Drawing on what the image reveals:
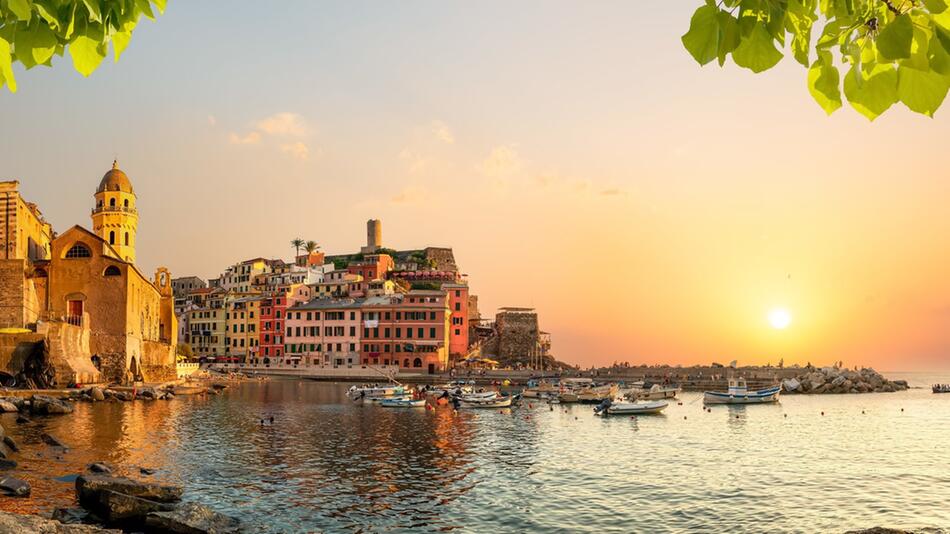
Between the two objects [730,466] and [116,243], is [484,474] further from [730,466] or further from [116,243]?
[116,243]

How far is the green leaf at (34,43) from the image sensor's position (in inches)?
132

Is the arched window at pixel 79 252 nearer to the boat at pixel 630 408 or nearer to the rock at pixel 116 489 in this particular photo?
the boat at pixel 630 408

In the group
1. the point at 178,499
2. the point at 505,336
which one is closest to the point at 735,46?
the point at 178,499

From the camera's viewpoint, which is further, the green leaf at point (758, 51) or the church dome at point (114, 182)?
the church dome at point (114, 182)

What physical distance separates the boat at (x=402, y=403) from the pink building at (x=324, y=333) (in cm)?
4998

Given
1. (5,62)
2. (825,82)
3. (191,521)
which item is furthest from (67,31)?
(191,521)

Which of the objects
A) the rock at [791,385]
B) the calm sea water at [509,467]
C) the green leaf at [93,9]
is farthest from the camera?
the rock at [791,385]

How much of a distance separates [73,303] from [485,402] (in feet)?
126

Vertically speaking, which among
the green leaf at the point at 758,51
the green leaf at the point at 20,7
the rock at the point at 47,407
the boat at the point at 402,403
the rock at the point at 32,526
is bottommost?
the boat at the point at 402,403

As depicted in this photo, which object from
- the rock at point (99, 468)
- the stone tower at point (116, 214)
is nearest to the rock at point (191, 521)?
the rock at point (99, 468)

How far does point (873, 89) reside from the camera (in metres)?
2.76

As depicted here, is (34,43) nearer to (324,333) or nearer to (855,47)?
(855,47)

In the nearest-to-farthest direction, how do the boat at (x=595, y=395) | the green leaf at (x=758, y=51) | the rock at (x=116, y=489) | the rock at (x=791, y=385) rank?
the green leaf at (x=758, y=51)
the rock at (x=116, y=489)
the boat at (x=595, y=395)
the rock at (x=791, y=385)

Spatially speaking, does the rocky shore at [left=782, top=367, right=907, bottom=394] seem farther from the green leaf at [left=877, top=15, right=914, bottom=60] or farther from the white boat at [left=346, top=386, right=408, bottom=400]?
the green leaf at [left=877, top=15, right=914, bottom=60]
